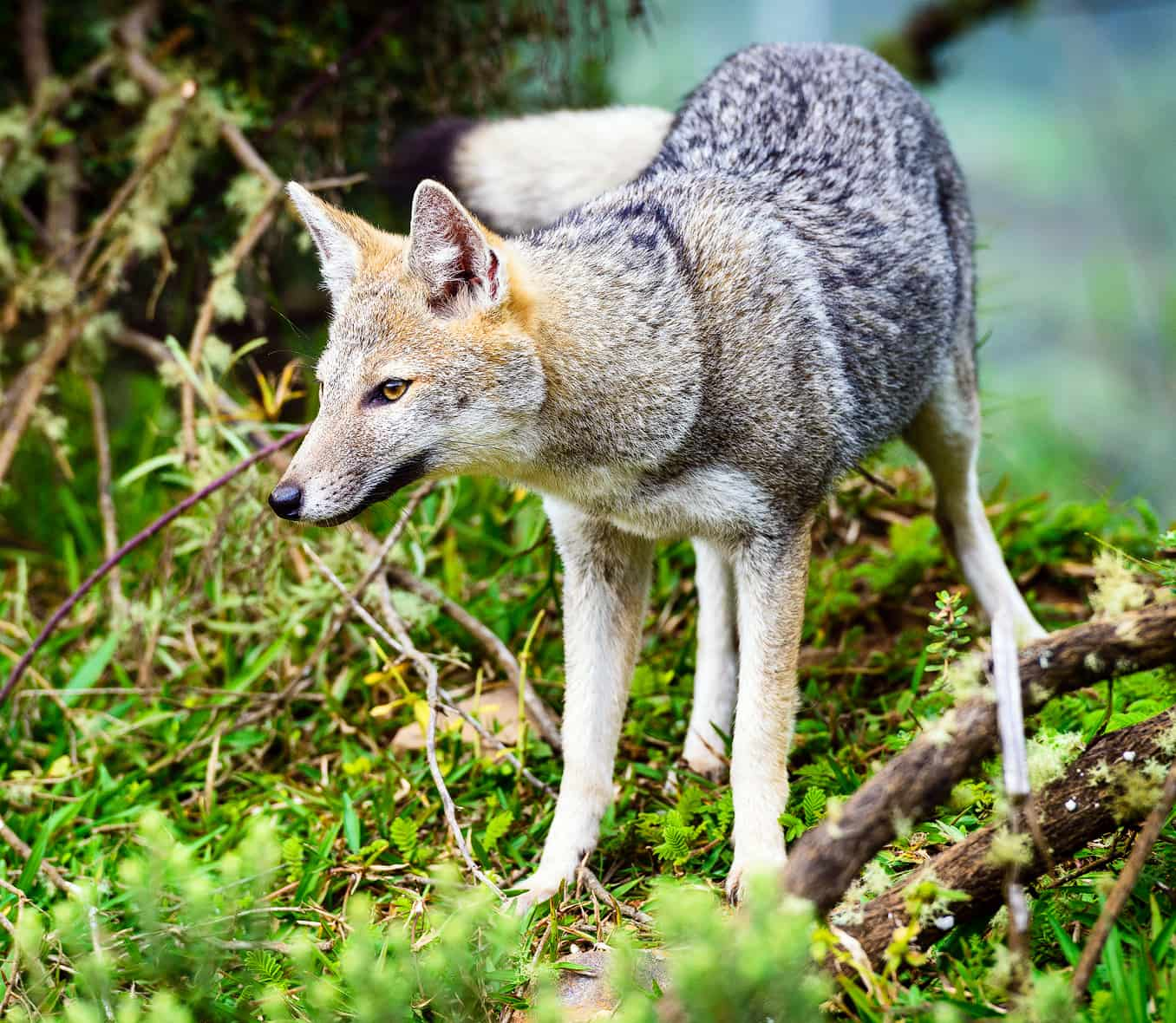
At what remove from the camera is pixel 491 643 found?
172 inches

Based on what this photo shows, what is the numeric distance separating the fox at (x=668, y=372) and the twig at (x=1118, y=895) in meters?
1.03

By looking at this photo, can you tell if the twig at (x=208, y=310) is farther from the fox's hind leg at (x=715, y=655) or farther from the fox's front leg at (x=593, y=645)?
the fox's hind leg at (x=715, y=655)

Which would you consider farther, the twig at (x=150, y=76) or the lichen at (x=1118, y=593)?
the twig at (x=150, y=76)

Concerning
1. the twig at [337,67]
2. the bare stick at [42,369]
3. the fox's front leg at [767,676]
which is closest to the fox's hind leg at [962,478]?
the fox's front leg at [767,676]

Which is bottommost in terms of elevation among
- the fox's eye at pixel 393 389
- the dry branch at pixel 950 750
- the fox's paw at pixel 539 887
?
the fox's paw at pixel 539 887

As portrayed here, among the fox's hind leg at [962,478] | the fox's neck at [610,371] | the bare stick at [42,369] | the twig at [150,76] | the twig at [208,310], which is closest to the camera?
the fox's neck at [610,371]

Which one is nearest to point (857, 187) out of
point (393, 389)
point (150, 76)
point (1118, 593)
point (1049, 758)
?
point (393, 389)

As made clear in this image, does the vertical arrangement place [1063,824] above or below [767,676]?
above

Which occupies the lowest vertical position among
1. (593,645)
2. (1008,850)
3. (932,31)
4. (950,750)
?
(593,645)

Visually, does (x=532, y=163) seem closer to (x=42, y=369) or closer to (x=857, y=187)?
(x=857, y=187)

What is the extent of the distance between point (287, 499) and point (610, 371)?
93 centimetres

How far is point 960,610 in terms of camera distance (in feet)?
8.78

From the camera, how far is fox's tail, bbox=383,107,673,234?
16.3 feet

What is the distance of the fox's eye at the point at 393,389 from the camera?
10.5 feet
